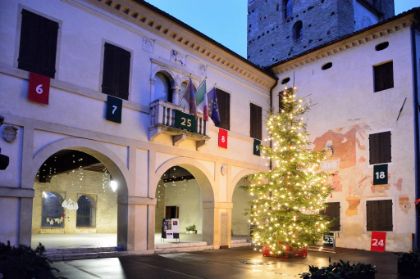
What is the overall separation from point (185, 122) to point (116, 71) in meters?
3.13

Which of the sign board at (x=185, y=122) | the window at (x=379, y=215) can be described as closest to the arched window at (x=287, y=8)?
the window at (x=379, y=215)

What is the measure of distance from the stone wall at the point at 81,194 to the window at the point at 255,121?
9.56 m

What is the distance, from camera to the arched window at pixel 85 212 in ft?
78.9

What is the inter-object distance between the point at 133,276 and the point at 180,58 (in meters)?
9.29

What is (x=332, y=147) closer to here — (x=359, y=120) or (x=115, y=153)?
(x=359, y=120)

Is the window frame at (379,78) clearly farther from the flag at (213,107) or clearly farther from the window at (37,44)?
the window at (37,44)

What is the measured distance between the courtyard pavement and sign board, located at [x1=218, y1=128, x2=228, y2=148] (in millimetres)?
4509

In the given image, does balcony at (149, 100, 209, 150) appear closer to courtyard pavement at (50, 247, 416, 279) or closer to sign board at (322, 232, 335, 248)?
courtyard pavement at (50, 247, 416, 279)

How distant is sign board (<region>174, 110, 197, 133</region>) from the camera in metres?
15.9

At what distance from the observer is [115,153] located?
47.6 feet

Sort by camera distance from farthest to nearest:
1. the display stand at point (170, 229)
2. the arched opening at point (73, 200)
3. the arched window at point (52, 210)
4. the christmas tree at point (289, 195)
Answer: the arched window at point (52, 210), the arched opening at point (73, 200), the display stand at point (170, 229), the christmas tree at point (289, 195)

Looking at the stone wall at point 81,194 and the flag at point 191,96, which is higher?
the flag at point 191,96

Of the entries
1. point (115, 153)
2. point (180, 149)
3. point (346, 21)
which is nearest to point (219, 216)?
point (180, 149)

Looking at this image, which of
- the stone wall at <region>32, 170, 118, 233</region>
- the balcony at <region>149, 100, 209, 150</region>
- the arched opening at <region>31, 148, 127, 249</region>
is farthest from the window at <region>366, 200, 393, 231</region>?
the stone wall at <region>32, 170, 118, 233</region>
